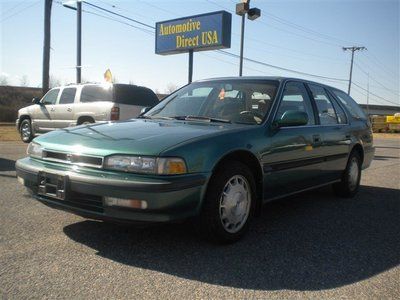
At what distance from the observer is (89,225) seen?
4270 millimetres

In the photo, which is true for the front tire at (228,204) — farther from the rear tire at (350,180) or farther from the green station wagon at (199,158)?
the rear tire at (350,180)

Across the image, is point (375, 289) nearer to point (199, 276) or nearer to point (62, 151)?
point (199, 276)

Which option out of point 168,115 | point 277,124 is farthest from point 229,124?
point 168,115

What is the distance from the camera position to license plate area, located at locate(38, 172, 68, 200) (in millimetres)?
3551

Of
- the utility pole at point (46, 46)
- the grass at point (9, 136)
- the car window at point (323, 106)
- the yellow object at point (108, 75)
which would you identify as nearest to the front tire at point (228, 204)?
the car window at point (323, 106)

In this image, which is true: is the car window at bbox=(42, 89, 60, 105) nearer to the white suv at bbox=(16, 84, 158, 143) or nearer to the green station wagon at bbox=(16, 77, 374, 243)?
the white suv at bbox=(16, 84, 158, 143)

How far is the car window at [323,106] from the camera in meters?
5.58

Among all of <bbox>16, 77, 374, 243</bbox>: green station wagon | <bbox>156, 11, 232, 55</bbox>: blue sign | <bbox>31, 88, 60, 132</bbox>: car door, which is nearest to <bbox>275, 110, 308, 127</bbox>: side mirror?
<bbox>16, 77, 374, 243</bbox>: green station wagon

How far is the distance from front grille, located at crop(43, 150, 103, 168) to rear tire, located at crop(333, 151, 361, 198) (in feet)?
12.7

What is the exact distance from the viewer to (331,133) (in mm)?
5602

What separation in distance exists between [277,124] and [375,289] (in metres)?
1.90

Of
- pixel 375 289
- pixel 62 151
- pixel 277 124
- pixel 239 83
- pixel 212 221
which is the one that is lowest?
pixel 375 289

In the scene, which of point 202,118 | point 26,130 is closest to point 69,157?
point 202,118

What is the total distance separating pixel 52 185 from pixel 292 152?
239cm
